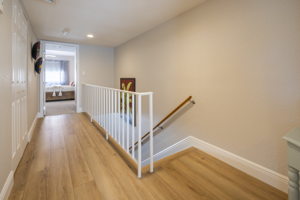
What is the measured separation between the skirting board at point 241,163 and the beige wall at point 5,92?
2172 millimetres

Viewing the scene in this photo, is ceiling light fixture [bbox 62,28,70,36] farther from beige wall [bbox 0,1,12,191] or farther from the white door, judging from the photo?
beige wall [bbox 0,1,12,191]

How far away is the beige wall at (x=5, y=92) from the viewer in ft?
4.30

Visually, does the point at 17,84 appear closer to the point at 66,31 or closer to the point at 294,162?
the point at 66,31

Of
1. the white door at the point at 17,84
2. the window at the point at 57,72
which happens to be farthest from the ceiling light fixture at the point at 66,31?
the window at the point at 57,72

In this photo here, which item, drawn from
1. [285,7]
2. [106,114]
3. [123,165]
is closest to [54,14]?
[106,114]

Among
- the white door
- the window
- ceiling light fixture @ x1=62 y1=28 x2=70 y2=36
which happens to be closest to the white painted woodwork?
the white door

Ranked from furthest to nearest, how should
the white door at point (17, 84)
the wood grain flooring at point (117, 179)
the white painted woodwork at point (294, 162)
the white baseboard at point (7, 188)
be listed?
the white door at point (17, 84) → the wood grain flooring at point (117, 179) → the white baseboard at point (7, 188) → the white painted woodwork at point (294, 162)

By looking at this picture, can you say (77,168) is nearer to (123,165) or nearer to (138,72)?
(123,165)

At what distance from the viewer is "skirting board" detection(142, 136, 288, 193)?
4.93 ft

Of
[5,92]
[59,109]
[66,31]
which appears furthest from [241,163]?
[59,109]

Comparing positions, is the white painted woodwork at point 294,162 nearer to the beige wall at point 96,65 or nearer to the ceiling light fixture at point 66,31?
the ceiling light fixture at point 66,31

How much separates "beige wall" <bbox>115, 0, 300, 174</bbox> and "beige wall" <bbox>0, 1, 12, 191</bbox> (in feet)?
7.16

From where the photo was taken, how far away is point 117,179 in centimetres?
164

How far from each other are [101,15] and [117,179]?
2.56 meters
